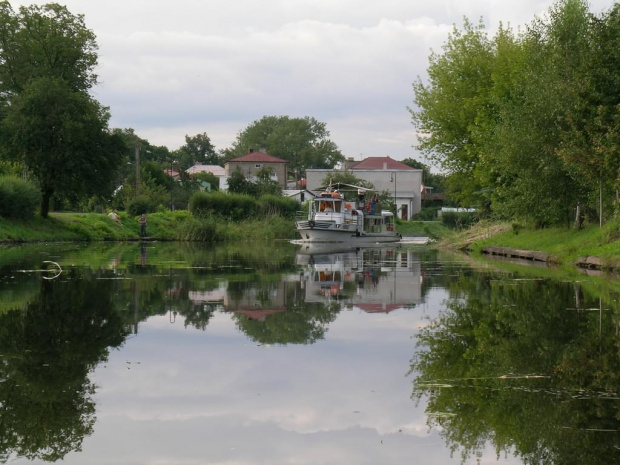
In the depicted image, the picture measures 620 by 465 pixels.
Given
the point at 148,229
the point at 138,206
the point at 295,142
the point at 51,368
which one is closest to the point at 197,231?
the point at 148,229

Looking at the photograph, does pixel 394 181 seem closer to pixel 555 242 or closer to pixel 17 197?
pixel 17 197

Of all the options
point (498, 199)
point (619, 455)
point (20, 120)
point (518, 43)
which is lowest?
point (619, 455)

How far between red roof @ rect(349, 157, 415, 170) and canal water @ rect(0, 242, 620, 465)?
114875 mm

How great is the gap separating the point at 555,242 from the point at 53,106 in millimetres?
34181

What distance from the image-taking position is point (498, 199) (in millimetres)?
44531

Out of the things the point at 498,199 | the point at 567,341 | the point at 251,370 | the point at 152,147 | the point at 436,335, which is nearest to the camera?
the point at 251,370

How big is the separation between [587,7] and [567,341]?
2917 cm

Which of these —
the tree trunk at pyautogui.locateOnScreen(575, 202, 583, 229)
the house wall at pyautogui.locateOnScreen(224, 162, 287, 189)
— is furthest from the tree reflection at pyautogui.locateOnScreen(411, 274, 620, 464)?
the house wall at pyautogui.locateOnScreen(224, 162, 287, 189)

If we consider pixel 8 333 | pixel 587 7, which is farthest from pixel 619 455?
pixel 587 7

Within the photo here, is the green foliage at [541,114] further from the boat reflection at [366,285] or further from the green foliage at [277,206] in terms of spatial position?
the green foliage at [277,206]

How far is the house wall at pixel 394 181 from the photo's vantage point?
124562 millimetres

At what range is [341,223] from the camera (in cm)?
5903

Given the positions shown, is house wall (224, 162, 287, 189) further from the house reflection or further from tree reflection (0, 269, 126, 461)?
tree reflection (0, 269, 126, 461)

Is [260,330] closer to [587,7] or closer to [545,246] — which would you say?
[545,246]
